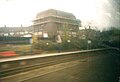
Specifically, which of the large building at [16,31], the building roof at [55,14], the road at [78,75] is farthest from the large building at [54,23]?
the road at [78,75]

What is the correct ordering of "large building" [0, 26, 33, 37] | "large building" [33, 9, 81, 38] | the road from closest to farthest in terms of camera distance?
"large building" [0, 26, 33, 37] < the road < "large building" [33, 9, 81, 38]

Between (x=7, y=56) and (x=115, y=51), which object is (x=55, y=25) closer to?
(x=7, y=56)

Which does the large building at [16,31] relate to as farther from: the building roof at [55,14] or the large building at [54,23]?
the building roof at [55,14]

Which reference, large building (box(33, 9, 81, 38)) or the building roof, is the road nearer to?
large building (box(33, 9, 81, 38))

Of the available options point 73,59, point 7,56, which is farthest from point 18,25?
point 73,59

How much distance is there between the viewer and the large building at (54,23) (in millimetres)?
5227

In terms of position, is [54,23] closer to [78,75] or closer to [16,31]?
[16,31]

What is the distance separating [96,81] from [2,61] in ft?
10.1

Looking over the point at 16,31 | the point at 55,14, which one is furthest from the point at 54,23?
the point at 16,31

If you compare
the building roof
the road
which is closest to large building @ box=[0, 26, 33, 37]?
the building roof

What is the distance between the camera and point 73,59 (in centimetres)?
728

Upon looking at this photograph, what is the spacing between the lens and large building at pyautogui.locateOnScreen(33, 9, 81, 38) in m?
5.23

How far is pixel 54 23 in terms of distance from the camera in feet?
19.3

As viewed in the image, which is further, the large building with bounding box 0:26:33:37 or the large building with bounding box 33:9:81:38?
the large building with bounding box 33:9:81:38
